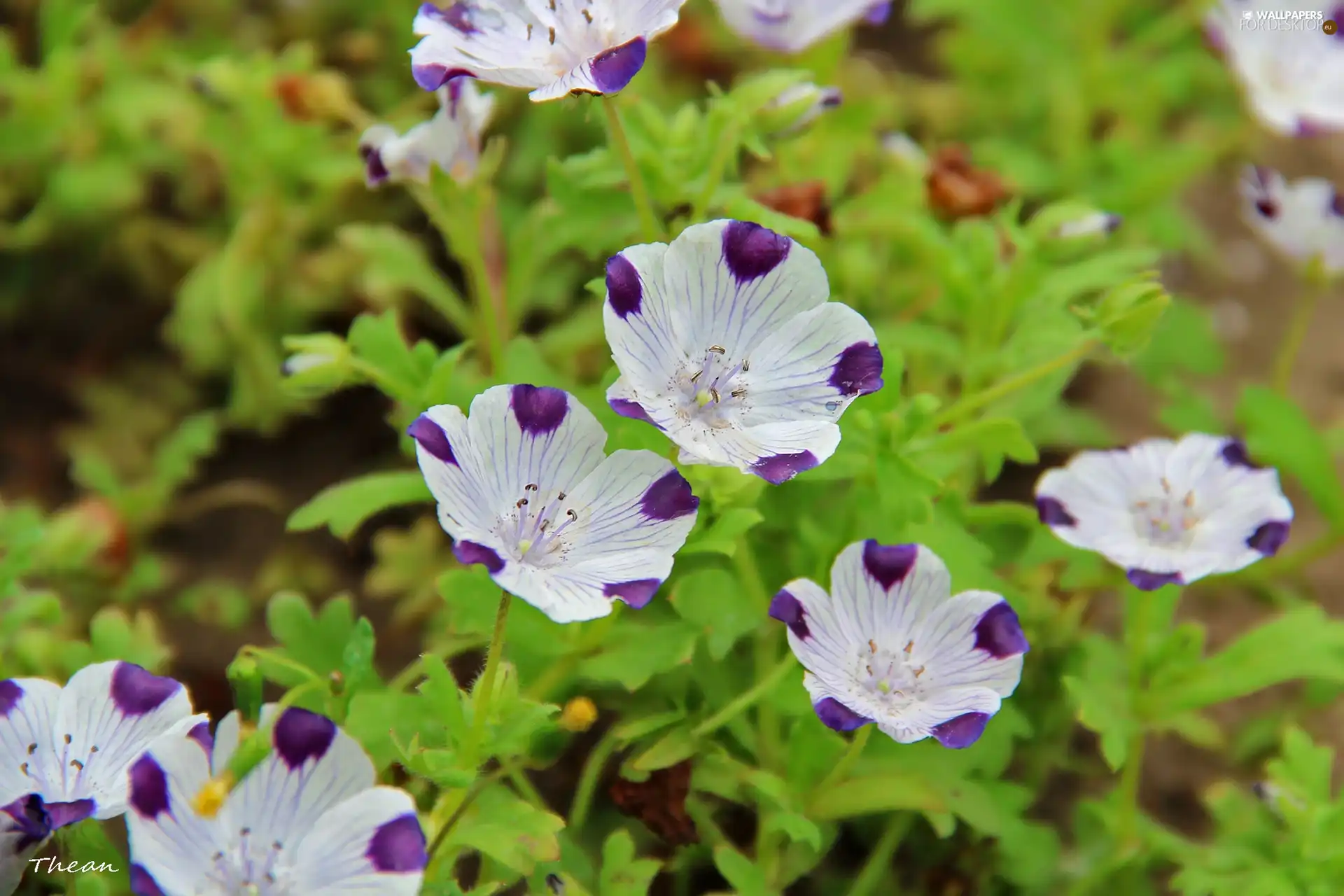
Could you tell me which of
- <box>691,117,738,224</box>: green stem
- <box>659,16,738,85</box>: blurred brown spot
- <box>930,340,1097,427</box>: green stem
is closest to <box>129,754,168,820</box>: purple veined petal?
<box>691,117,738,224</box>: green stem

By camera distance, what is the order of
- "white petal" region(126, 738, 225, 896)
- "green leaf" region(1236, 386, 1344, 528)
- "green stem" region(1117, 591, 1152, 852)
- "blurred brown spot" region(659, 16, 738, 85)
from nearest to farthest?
1. "white petal" region(126, 738, 225, 896)
2. "green stem" region(1117, 591, 1152, 852)
3. "green leaf" region(1236, 386, 1344, 528)
4. "blurred brown spot" region(659, 16, 738, 85)

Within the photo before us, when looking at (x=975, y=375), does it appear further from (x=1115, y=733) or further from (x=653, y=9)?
(x=653, y=9)

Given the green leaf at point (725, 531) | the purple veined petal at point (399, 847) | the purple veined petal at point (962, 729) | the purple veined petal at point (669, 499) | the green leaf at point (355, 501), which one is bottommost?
the purple veined petal at point (962, 729)

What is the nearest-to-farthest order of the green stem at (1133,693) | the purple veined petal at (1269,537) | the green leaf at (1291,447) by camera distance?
the purple veined petal at (1269,537)
the green stem at (1133,693)
the green leaf at (1291,447)

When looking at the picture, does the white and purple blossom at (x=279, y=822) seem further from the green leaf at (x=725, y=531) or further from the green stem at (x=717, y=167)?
the green stem at (x=717, y=167)

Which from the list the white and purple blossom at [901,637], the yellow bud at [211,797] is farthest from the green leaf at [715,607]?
the yellow bud at [211,797]

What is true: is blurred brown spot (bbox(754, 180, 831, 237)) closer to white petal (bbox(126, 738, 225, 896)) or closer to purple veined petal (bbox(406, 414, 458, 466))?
purple veined petal (bbox(406, 414, 458, 466))
